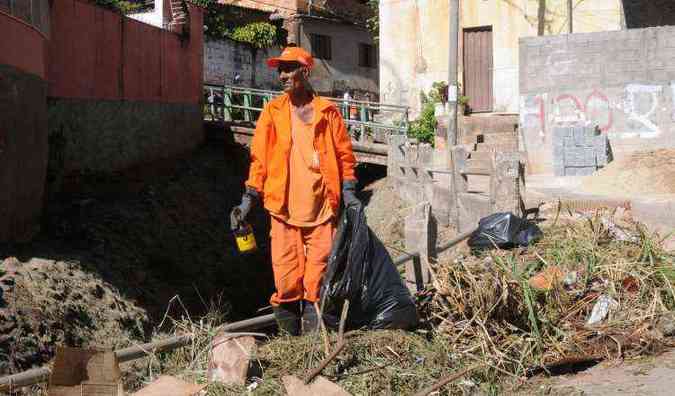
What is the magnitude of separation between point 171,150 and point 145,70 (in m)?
2.10

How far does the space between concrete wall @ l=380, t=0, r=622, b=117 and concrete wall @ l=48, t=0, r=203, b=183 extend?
21.6ft

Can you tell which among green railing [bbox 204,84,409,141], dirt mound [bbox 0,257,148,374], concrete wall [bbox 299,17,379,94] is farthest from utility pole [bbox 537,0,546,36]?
dirt mound [bbox 0,257,148,374]

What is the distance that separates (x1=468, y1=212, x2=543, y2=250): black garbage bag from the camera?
296 inches

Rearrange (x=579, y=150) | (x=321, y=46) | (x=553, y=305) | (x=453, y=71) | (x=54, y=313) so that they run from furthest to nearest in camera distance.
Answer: (x=321, y=46), (x=453, y=71), (x=579, y=150), (x=54, y=313), (x=553, y=305)

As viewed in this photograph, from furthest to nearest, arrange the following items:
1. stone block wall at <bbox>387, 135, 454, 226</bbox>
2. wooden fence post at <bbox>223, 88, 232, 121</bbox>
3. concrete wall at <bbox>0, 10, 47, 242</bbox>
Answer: wooden fence post at <bbox>223, 88, 232, 121</bbox> → stone block wall at <bbox>387, 135, 454, 226</bbox> → concrete wall at <bbox>0, 10, 47, 242</bbox>

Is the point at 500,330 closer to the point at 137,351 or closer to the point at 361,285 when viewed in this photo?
the point at 361,285

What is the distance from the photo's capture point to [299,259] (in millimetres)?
5227

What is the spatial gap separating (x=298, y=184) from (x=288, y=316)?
809 millimetres

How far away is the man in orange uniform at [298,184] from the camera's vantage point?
5195mm

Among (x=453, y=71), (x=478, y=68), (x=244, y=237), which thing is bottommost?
(x=244, y=237)

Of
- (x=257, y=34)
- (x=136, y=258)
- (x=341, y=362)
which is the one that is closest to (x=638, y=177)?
(x=136, y=258)

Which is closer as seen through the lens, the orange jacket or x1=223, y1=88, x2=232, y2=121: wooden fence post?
the orange jacket

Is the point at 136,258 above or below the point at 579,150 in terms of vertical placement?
below

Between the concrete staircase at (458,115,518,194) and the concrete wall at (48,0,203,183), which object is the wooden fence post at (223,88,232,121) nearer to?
the concrete wall at (48,0,203,183)
